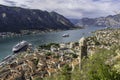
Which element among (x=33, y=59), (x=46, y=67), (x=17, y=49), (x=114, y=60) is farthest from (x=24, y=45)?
A: (x=114, y=60)

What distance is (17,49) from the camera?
115 m

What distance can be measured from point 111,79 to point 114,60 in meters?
8.61

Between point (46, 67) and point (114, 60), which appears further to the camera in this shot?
point (46, 67)

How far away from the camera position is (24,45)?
11850 centimetres

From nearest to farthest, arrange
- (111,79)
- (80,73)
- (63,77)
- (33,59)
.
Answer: (111,79)
(80,73)
(63,77)
(33,59)

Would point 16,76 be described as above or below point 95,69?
below

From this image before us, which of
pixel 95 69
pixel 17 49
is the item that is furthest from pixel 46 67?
pixel 17 49

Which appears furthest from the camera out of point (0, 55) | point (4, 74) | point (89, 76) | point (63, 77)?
point (0, 55)

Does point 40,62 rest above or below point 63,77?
below

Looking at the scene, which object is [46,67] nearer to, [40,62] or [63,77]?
[40,62]

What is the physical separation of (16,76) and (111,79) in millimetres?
37885

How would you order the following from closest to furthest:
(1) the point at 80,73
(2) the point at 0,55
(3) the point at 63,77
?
1. (1) the point at 80,73
2. (3) the point at 63,77
3. (2) the point at 0,55

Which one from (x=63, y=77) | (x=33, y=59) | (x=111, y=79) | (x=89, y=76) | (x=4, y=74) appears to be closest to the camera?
(x=111, y=79)

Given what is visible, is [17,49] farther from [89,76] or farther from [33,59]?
[89,76]
